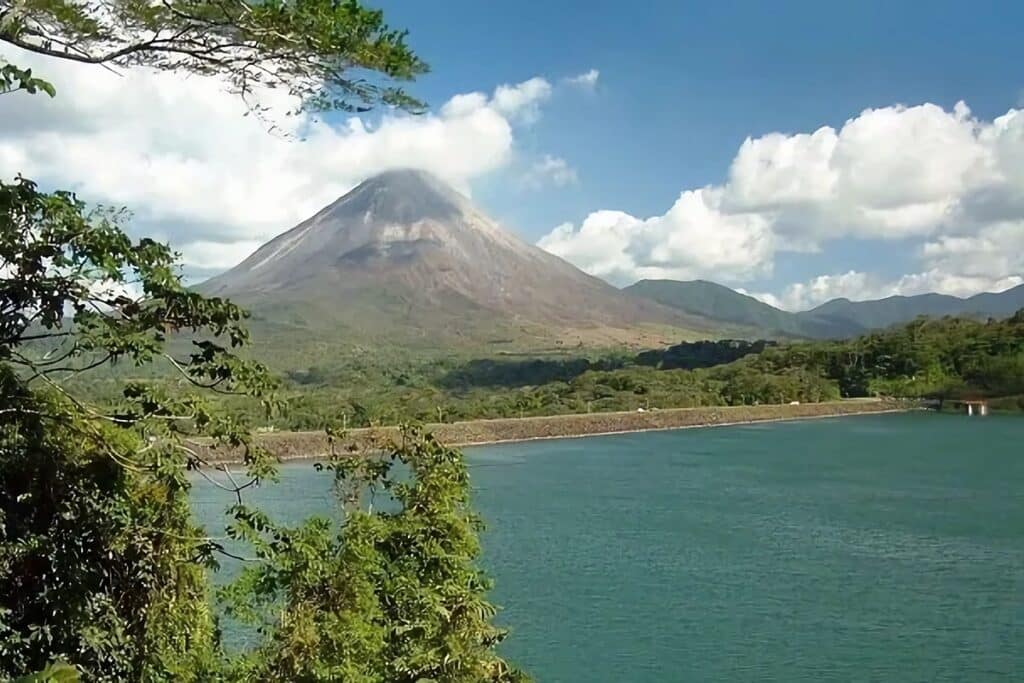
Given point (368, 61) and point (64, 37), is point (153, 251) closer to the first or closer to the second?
point (64, 37)

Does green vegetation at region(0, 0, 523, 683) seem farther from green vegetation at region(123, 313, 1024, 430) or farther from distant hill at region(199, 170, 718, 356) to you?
distant hill at region(199, 170, 718, 356)

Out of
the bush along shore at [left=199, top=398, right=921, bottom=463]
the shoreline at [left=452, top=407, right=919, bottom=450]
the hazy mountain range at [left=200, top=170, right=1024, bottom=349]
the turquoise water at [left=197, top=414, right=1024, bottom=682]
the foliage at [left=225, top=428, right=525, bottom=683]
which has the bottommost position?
the turquoise water at [left=197, top=414, right=1024, bottom=682]

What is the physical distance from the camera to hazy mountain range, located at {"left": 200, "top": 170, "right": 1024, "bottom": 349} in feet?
282

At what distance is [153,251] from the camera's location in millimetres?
3191

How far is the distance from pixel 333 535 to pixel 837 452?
25.5 meters

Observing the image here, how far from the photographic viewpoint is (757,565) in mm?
12750

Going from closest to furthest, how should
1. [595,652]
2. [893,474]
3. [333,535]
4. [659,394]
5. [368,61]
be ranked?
[368,61], [333,535], [595,652], [893,474], [659,394]

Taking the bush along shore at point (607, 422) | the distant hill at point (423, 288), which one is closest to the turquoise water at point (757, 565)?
the bush along shore at point (607, 422)

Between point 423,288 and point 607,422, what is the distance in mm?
65380

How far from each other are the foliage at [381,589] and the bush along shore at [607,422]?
80.0ft

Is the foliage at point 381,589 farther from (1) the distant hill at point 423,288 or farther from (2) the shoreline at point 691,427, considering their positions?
(1) the distant hill at point 423,288

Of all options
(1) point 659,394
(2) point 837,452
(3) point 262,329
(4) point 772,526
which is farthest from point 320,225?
(4) point 772,526

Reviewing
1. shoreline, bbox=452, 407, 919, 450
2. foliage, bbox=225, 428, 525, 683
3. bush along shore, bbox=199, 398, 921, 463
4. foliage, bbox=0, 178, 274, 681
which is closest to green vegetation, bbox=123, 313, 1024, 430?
bush along shore, bbox=199, 398, 921, 463

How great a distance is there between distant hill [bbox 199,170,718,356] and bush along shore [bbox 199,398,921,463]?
39.4 m
